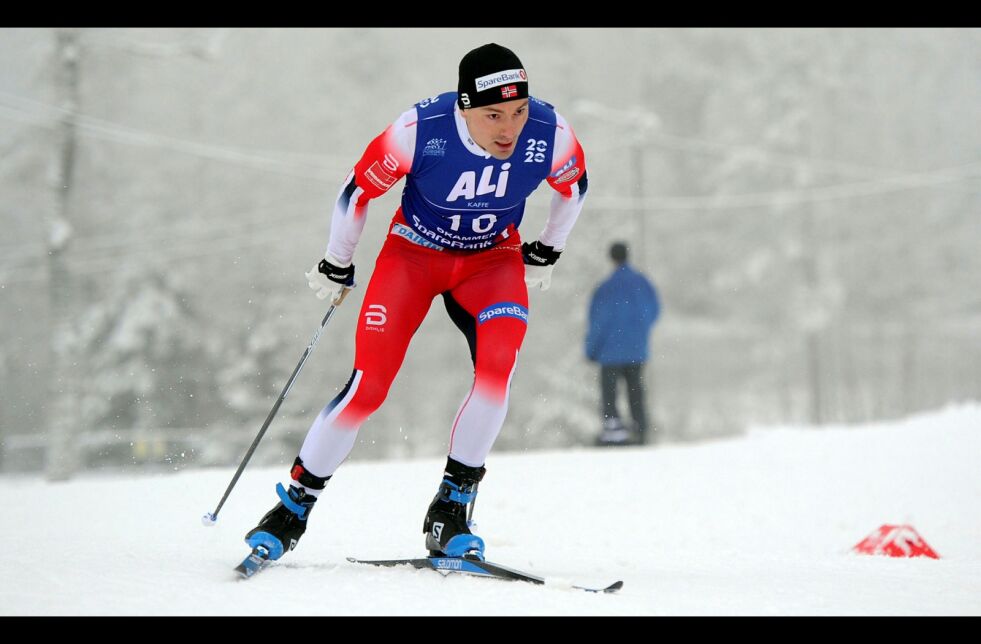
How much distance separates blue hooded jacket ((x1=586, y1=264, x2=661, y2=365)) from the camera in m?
10.5

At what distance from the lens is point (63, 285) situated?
14.7 metres

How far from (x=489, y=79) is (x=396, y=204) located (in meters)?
25.1

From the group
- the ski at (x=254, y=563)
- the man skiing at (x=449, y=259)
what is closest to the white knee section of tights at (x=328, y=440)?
the man skiing at (x=449, y=259)

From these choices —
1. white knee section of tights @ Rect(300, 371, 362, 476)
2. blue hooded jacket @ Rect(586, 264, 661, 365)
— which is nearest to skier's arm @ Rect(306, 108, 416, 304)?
white knee section of tights @ Rect(300, 371, 362, 476)

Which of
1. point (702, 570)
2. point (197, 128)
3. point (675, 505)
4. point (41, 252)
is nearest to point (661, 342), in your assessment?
point (197, 128)

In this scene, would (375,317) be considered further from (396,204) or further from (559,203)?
(396,204)

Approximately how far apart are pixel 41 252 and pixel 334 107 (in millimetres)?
10205

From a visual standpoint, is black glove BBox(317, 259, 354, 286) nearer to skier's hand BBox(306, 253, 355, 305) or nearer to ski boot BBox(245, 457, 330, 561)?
skier's hand BBox(306, 253, 355, 305)

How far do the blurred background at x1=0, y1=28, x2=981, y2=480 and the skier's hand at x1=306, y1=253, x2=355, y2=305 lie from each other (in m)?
10.8

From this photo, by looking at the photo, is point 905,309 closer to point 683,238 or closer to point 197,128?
point 683,238

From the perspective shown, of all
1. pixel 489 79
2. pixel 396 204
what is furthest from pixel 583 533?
pixel 396 204

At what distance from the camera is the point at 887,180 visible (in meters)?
38.0

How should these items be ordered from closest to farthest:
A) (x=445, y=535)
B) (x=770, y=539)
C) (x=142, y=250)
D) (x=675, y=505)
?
(x=445, y=535) → (x=770, y=539) → (x=675, y=505) → (x=142, y=250)

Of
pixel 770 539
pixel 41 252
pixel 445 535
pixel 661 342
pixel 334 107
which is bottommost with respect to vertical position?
pixel 445 535
